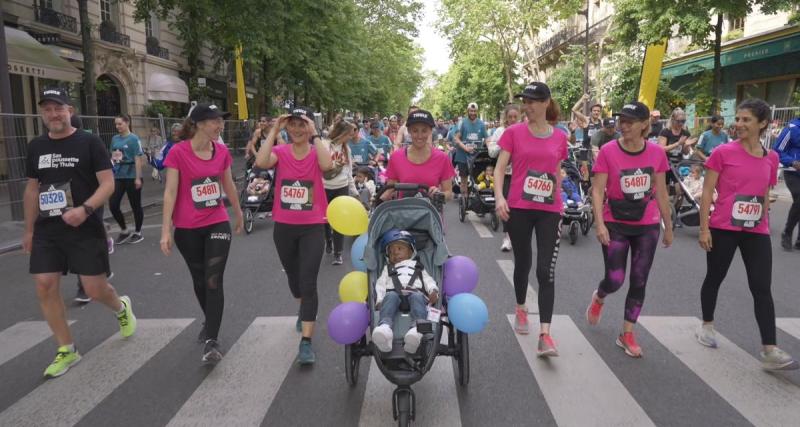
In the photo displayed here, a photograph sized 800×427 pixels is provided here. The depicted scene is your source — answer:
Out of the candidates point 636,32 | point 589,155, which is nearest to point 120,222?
point 589,155

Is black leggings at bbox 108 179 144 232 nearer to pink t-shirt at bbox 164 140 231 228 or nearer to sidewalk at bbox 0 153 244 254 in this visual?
sidewalk at bbox 0 153 244 254

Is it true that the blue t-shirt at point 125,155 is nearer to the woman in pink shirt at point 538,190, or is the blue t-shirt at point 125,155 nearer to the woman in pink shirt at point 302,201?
the woman in pink shirt at point 302,201

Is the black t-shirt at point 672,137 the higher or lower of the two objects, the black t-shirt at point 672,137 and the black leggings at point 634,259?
the higher

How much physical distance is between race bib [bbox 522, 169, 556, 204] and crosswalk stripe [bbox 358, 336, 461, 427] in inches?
57.3

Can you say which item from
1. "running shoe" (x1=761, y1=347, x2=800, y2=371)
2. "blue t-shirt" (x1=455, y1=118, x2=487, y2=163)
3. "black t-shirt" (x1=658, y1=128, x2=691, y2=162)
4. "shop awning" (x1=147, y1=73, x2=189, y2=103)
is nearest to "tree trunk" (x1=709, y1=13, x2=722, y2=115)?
"black t-shirt" (x1=658, y1=128, x2=691, y2=162)

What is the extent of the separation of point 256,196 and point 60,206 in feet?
20.7

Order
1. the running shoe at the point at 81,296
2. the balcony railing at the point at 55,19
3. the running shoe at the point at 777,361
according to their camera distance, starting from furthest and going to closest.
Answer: the balcony railing at the point at 55,19, the running shoe at the point at 81,296, the running shoe at the point at 777,361

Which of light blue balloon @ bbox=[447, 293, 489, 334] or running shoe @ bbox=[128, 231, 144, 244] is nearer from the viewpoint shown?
light blue balloon @ bbox=[447, 293, 489, 334]

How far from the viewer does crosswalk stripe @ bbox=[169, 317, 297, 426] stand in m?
3.65

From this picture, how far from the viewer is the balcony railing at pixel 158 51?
26.8 m

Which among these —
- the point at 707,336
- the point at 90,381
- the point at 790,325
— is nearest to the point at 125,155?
the point at 90,381

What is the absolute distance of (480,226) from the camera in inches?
424

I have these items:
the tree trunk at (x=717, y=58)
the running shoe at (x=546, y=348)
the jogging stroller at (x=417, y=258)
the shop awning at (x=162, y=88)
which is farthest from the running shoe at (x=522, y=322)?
the shop awning at (x=162, y=88)

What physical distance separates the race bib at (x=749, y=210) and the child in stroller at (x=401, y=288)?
2436mm
